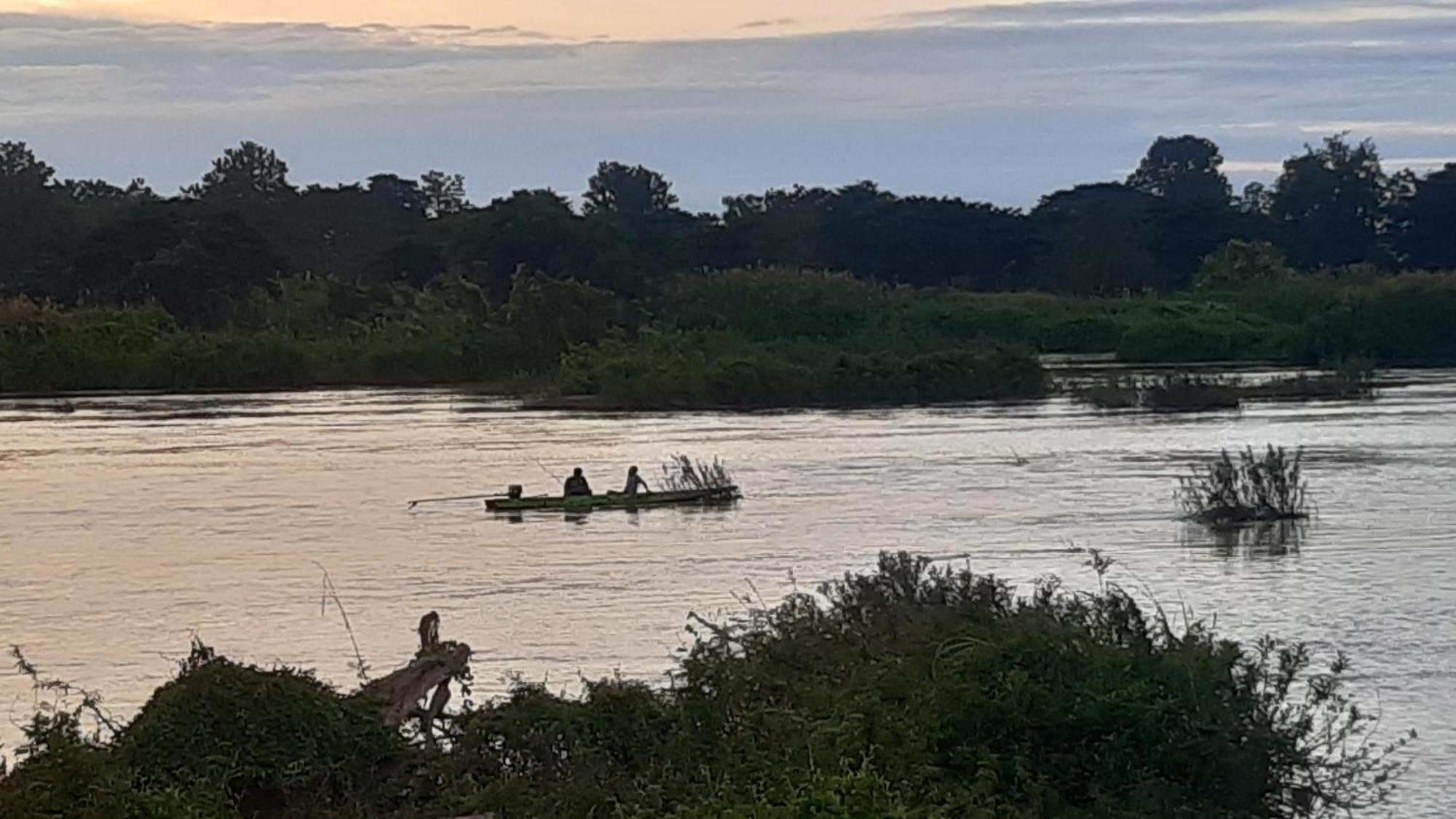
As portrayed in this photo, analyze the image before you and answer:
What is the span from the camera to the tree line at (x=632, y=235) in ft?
251

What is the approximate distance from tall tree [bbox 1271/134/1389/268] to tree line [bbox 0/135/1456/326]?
0.39ft

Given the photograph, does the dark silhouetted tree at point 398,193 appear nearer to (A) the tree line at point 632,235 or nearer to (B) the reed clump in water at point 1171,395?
(A) the tree line at point 632,235

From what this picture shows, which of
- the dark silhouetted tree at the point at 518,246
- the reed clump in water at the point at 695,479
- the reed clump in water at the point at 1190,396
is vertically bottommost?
the reed clump in water at the point at 695,479

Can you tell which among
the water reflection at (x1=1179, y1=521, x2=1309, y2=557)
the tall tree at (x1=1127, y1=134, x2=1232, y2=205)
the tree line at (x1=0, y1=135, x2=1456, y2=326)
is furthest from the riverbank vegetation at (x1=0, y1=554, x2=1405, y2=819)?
the tall tree at (x1=1127, y1=134, x2=1232, y2=205)

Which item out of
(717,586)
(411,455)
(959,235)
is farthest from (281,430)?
(959,235)

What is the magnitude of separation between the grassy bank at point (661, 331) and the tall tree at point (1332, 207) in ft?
81.3

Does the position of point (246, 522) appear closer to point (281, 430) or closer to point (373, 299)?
point (281, 430)

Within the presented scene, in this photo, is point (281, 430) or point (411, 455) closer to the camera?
point (411, 455)

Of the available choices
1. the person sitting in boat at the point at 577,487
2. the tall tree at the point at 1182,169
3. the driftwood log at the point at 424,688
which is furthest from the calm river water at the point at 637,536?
the tall tree at the point at 1182,169

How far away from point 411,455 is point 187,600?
1793 centimetres

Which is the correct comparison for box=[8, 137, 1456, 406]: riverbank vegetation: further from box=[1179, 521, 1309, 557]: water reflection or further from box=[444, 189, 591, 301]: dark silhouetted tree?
box=[1179, 521, 1309, 557]: water reflection

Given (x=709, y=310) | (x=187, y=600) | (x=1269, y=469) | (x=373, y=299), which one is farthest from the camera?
(x=373, y=299)

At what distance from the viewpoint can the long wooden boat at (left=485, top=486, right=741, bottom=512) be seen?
1191 inches

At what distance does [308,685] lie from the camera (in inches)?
461
